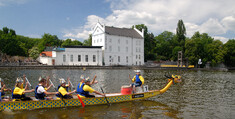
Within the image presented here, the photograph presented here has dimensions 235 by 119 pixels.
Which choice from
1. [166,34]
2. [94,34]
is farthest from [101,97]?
[166,34]

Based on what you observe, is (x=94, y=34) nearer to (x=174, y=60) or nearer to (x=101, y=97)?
(x=174, y=60)

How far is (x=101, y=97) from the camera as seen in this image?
11695mm

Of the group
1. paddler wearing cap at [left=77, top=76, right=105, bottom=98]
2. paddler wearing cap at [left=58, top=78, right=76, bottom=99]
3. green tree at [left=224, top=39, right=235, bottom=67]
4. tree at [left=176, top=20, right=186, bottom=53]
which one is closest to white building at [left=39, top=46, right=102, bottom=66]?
tree at [left=176, top=20, right=186, bottom=53]

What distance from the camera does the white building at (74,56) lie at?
2142 inches

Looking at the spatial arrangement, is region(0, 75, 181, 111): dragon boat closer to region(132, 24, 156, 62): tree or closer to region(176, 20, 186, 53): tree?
region(132, 24, 156, 62): tree

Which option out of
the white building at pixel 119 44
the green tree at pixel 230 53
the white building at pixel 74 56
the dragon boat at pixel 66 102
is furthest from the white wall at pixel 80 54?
the green tree at pixel 230 53

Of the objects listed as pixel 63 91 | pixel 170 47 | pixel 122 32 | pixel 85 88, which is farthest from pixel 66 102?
pixel 170 47

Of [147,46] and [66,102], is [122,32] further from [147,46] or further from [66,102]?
[66,102]

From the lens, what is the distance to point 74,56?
56719mm

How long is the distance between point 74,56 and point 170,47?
4521cm

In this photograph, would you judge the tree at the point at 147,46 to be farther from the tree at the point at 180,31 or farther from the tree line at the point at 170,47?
the tree at the point at 180,31

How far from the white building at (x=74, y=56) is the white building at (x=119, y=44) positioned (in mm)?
3941

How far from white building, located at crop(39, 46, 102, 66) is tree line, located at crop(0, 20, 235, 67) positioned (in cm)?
1071

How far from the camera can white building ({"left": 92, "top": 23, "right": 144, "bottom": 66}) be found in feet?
207
